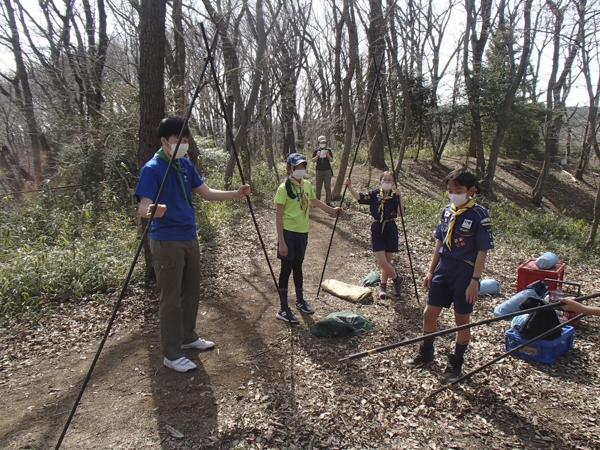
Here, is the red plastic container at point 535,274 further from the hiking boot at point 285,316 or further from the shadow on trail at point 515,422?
the hiking boot at point 285,316

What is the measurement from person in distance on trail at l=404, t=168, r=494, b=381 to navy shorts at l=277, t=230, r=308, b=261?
5.10 ft

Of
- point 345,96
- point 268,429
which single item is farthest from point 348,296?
point 345,96

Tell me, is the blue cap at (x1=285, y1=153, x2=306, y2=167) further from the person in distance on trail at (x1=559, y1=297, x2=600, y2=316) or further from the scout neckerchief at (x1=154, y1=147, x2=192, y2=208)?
the person in distance on trail at (x1=559, y1=297, x2=600, y2=316)

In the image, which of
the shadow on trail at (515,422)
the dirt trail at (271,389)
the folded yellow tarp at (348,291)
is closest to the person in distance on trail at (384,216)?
the folded yellow tarp at (348,291)

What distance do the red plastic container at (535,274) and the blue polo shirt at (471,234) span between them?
225 cm

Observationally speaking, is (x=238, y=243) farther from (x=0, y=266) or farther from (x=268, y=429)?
(x=268, y=429)

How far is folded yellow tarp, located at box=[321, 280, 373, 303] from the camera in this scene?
17.8 ft

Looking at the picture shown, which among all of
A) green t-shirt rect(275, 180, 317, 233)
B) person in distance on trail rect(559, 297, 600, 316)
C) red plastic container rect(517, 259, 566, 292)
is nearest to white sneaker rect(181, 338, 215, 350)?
green t-shirt rect(275, 180, 317, 233)

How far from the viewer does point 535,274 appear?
5098 millimetres

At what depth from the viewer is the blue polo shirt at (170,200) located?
3334mm

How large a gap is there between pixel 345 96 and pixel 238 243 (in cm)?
592

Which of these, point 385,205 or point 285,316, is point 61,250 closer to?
point 285,316

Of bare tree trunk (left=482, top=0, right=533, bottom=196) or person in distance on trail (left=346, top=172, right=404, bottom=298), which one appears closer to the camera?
person in distance on trail (left=346, top=172, right=404, bottom=298)

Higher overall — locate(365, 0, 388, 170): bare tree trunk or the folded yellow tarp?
locate(365, 0, 388, 170): bare tree trunk
